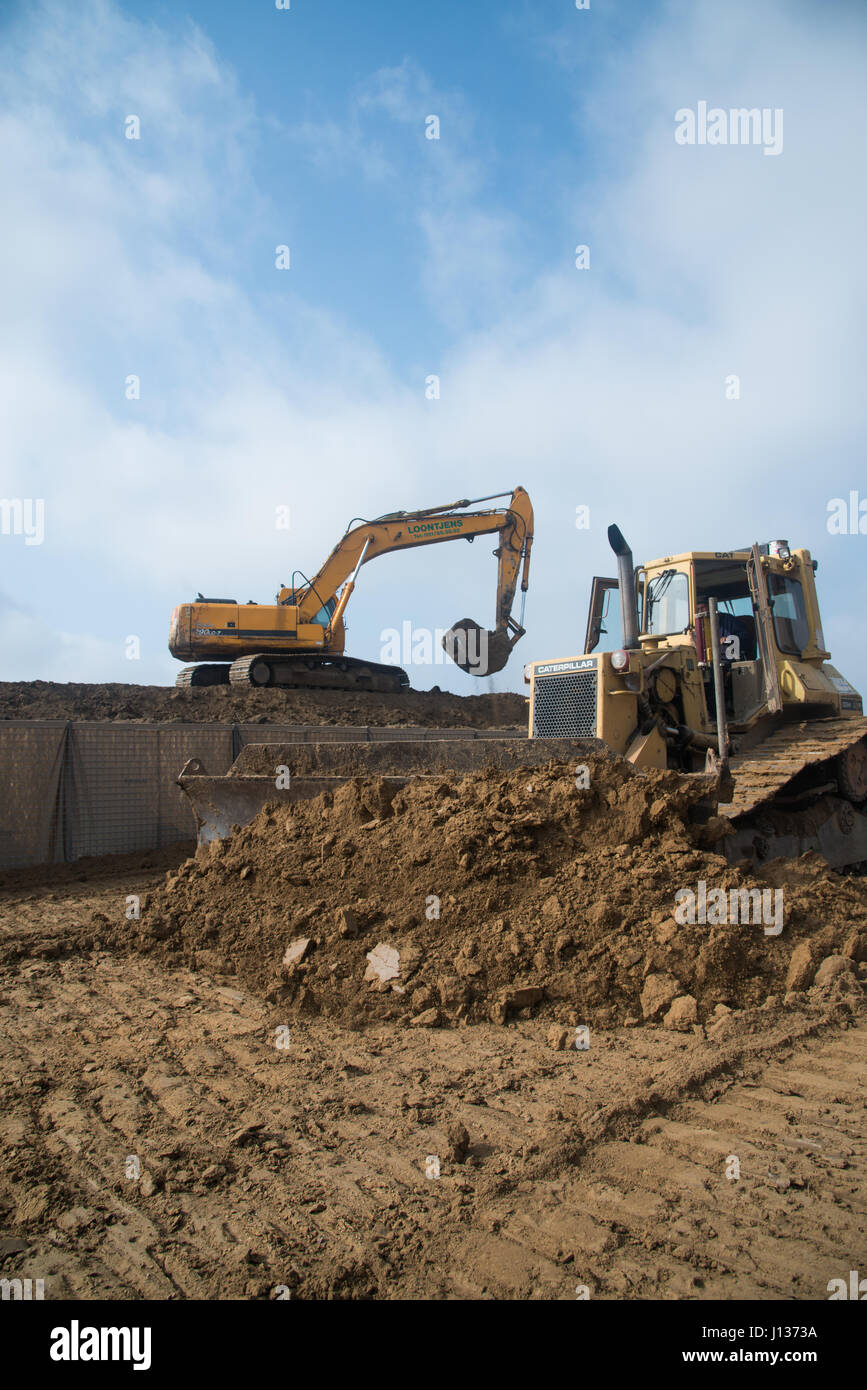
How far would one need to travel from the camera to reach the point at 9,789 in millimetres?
9164

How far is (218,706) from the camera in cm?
1730

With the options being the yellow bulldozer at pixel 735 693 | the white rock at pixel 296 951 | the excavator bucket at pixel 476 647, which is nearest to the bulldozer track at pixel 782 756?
the yellow bulldozer at pixel 735 693

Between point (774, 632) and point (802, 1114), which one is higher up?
point (774, 632)

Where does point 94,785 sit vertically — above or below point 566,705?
below

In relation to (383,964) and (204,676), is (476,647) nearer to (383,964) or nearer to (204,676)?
(204,676)

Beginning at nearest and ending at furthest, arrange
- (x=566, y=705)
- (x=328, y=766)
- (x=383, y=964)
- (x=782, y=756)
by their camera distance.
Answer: (x=383, y=964) < (x=328, y=766) < (x=782, y=756) < (x=566, y=705)

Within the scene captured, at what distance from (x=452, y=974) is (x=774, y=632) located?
17.7 ft

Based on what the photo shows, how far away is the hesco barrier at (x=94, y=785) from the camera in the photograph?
923 cm

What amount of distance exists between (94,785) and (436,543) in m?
11.2

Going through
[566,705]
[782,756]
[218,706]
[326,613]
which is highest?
[326,613]

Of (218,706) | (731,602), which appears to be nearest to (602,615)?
(731,602)

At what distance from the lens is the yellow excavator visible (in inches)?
716
